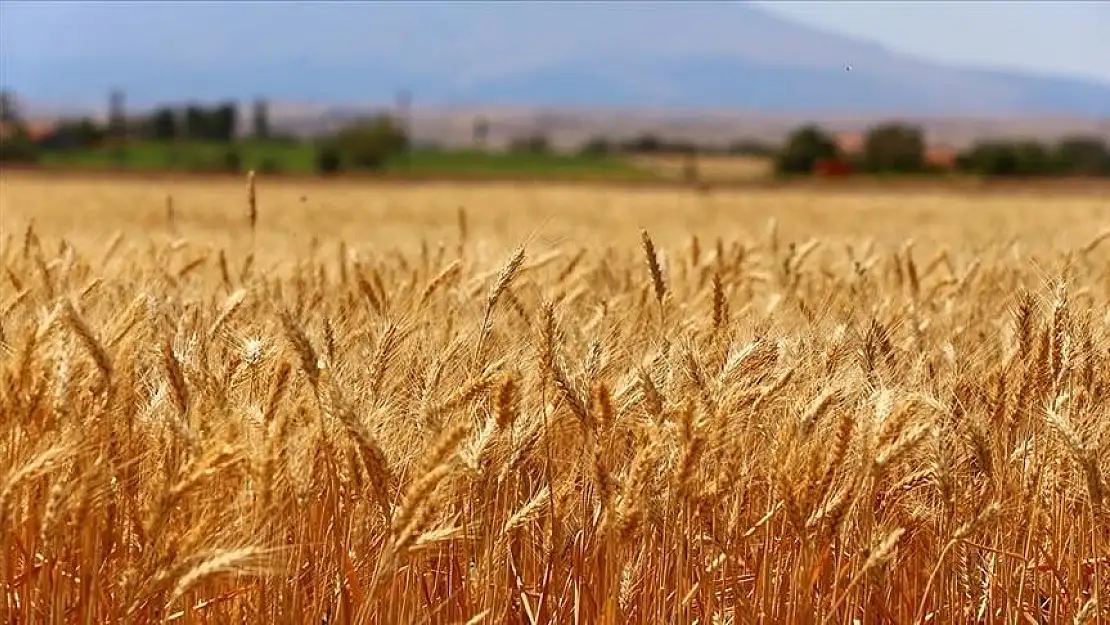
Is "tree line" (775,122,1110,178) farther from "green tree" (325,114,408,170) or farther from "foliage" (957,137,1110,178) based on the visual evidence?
"green tree" (325,114,408,170)

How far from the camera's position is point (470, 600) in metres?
1.83

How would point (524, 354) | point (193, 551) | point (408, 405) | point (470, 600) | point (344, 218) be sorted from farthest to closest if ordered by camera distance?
point (344, 218) → point (524, 354) → point (408, 405) → point (470, 600) → point (193, 551)

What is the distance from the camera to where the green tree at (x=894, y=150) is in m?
59.8

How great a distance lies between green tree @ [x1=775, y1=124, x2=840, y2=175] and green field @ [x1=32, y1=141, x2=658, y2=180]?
5.98 m

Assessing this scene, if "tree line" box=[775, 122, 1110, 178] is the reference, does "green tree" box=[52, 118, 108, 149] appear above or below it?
below

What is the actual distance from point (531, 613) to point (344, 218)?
15.2 m

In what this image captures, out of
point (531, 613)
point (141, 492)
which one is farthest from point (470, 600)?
point (141, 492)

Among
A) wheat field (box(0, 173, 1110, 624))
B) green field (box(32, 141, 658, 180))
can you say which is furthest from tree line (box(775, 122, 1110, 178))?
wheat field (box(0, 173, 1110, 624))

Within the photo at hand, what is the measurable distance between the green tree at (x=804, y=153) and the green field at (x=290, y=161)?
19.6 ft

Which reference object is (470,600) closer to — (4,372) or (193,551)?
(193,551)

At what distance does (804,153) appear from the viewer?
2468 inches

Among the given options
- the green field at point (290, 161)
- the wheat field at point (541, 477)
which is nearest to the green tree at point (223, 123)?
the green field at point (290, 161)

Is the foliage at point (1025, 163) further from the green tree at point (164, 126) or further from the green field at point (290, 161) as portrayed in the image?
the green tree at point (164, 126)

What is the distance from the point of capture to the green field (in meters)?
60.1
